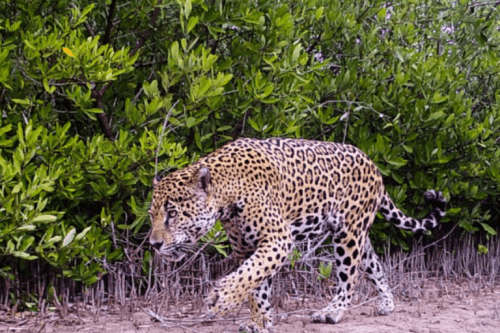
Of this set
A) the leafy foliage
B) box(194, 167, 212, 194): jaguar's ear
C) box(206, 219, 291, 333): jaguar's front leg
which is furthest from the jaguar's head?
the leafy foliage

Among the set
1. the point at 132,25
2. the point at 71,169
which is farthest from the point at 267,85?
the point at 71,169

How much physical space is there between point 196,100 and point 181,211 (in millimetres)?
1669

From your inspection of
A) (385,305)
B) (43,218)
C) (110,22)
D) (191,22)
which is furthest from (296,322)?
(110,22)

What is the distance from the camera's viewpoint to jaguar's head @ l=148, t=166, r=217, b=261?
16.1 feet

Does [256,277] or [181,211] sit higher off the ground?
[181,211]

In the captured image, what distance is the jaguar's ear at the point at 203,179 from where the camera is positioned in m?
4.95

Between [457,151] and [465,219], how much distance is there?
878 millimetres

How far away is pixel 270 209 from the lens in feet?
17.7

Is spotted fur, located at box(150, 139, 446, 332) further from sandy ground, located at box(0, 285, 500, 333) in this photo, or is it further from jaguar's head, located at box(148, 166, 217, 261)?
sandy ground, located at box(0, 285, 500, 333)

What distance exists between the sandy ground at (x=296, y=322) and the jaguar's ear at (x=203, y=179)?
114cm

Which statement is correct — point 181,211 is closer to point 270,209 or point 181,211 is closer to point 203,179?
point 203,179

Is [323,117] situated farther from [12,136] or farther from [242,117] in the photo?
[12,136]

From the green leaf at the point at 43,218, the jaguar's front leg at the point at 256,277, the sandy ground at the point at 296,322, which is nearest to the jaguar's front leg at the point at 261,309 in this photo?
the jaguar's front leg at the point at 256,277

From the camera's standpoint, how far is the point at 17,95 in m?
6.48
